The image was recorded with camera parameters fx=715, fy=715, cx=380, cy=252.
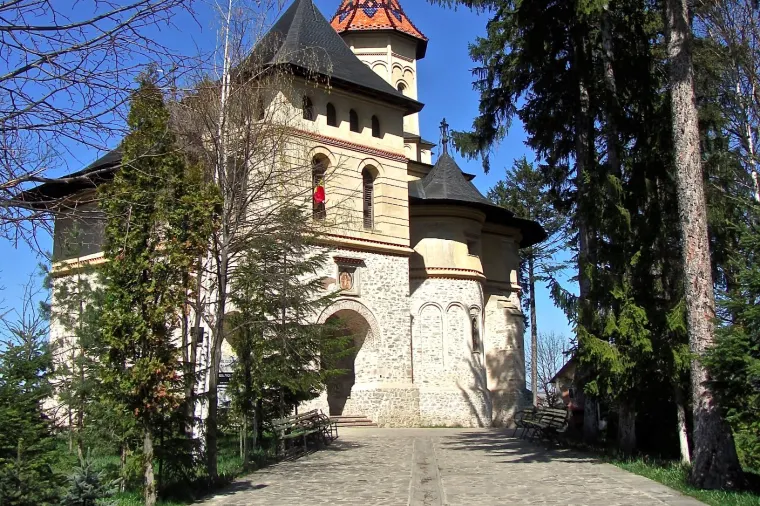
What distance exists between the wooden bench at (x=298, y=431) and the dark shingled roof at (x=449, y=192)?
37.3 ft

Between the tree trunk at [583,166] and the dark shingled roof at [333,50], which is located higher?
the dark shingled roof at [333,50]

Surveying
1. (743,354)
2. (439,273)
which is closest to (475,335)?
(439,273)

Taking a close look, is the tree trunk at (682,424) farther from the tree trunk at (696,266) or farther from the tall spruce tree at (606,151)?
the tree trunk at (696,266)

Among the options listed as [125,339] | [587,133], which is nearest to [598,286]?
[587,133]

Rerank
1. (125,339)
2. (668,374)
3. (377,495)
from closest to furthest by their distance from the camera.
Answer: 1. (125,339)
2. (377,495)
3. (668,374)

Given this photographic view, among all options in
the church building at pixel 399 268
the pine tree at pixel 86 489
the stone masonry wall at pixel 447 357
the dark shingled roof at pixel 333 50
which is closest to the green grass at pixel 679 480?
the pine tree at pixel 86 489

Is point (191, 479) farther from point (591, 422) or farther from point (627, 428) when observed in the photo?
point (591, 422)

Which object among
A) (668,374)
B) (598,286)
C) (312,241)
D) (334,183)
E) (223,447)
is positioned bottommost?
(223,447)

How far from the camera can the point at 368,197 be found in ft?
79.3

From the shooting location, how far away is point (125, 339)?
29.6 feet

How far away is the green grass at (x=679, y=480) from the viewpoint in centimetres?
858

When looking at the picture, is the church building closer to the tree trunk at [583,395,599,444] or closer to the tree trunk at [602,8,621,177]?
the tree trunk at [583,395,599,444]

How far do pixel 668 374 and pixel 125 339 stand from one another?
9.09m

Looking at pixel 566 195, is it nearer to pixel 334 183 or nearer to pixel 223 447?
pixel 334 183
